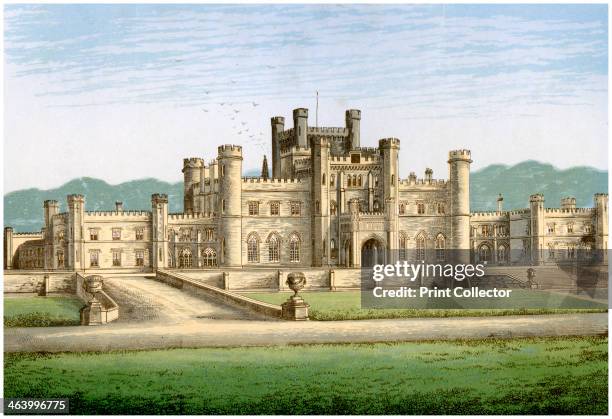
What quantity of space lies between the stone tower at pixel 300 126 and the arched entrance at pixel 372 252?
16.0ft

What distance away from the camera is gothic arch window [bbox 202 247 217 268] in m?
28.0

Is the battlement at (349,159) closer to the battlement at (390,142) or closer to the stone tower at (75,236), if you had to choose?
the battlement at (390,142)

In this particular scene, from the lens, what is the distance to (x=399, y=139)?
72.5 ft

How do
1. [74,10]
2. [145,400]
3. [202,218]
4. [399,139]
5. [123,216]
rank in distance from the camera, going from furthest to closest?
[202,218]
[123,216]
[399,139]
[74,10]
[145,400]

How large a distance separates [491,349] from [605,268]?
20.5ft

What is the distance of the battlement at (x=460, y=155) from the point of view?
73.1 ft

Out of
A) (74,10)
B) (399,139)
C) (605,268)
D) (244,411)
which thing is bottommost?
(244,411)

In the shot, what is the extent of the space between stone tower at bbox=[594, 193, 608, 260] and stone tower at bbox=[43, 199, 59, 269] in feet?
46.7

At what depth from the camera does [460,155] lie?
898 inches

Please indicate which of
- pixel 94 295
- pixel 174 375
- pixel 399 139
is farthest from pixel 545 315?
pixel 94 295

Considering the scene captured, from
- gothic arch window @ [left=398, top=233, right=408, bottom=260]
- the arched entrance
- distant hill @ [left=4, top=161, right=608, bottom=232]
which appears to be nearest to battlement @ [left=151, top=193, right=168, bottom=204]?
distant hill @ [left=4, top=161, right=608, bottom=232]

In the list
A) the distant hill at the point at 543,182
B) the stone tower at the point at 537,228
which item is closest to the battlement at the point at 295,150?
the stone tower at the point at 537,228

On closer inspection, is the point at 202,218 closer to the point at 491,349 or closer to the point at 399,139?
the point at 399,139

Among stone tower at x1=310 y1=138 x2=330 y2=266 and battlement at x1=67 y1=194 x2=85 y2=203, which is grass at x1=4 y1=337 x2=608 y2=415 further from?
stone tower at x1=310 y1=138 x2=330 y2=266
